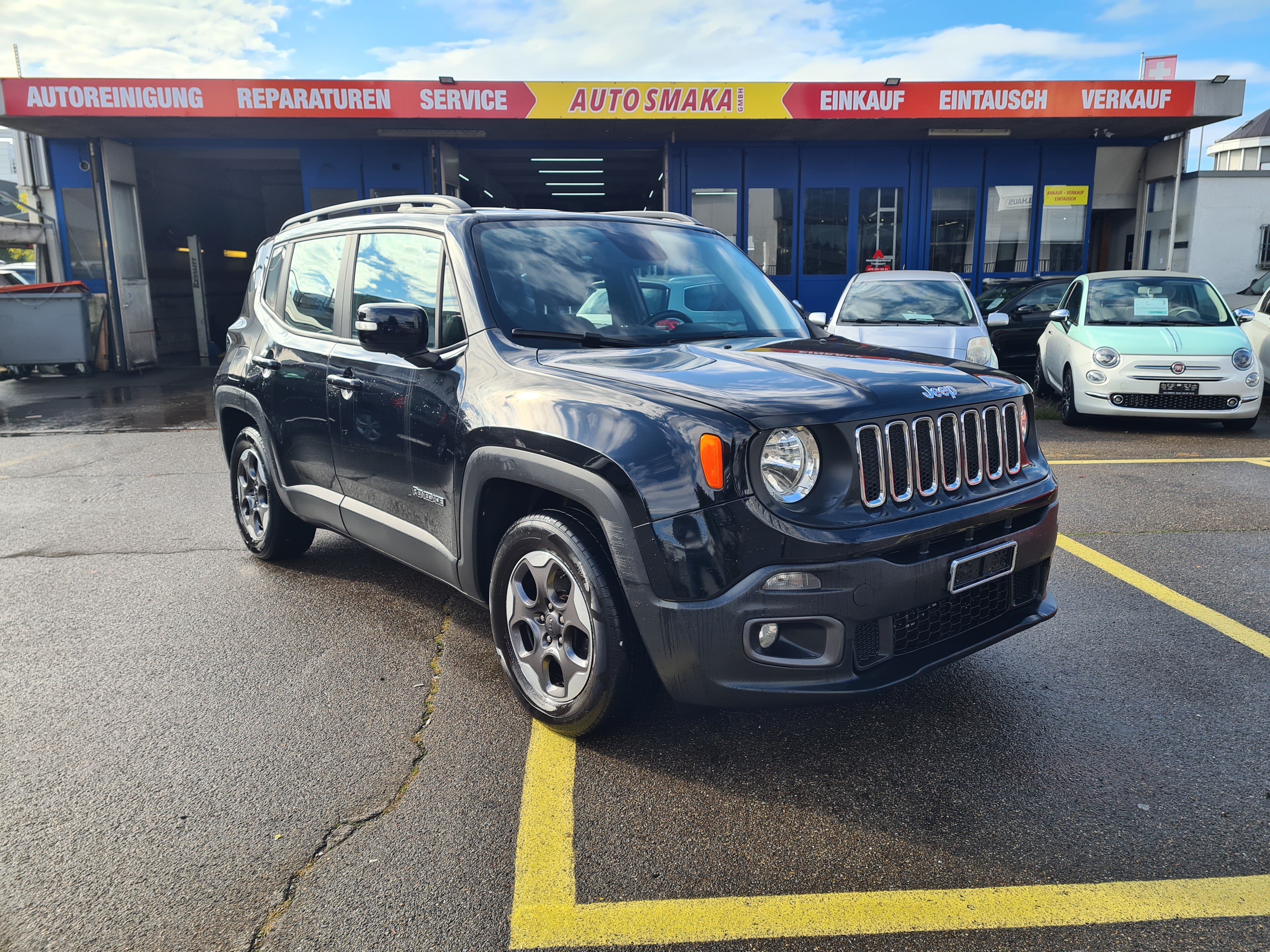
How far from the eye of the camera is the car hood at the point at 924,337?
9.45 meters

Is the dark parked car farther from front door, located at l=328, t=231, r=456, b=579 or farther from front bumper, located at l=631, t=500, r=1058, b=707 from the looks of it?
front bumper, located at l=631, t=500, r=1058, b=707

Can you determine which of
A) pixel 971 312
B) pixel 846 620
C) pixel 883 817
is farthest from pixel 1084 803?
pixel 971 312

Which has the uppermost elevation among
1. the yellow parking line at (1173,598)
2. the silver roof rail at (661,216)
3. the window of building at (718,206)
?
the window of building at (718,206)

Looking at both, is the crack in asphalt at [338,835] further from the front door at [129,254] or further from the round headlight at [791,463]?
the front door at [129,254]

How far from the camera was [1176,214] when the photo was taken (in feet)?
63.1

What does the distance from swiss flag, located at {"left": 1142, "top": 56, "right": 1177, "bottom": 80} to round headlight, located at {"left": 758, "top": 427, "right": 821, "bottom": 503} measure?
61.2ft

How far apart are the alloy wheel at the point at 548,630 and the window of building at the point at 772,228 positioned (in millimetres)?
16425

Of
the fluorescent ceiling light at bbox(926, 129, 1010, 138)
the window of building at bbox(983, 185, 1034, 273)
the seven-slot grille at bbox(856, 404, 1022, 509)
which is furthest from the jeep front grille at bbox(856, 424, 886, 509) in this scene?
the window of building at bbox(983, 185, 1034, 273)

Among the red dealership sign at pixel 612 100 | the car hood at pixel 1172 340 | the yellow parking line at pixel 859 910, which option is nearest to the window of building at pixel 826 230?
the red dealership sign at pixel 612 100

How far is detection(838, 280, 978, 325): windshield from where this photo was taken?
1016 centimetres

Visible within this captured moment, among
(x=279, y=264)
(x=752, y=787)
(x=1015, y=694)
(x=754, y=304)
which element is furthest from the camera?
(x=279, y=264)

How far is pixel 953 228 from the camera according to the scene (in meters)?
19.1

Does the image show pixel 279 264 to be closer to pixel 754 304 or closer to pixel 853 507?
pixel 754 304

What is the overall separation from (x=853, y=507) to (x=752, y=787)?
0.92 meters
